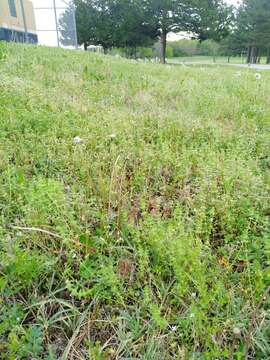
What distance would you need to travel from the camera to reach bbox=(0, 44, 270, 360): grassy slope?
1033 millimetres

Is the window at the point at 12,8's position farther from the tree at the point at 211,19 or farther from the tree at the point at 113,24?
the tree at the point at 211,19

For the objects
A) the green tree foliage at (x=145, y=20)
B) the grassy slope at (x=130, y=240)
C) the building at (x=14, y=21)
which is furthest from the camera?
the green tree foliage at (x=145, y=20)

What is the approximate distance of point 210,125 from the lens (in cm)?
265

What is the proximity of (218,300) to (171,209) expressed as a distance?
2.03ft

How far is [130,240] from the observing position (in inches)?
56.1

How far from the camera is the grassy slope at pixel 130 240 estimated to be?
103 centimetres

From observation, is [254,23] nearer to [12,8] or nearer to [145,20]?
[145,20]

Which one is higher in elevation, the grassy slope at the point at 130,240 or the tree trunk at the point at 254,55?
the tree trunk at the point at 254,55

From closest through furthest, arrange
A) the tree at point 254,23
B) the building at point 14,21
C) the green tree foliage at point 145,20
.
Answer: the building at point 14,21 → the green tree foliage at point 145,20 → the tree at point 254,23

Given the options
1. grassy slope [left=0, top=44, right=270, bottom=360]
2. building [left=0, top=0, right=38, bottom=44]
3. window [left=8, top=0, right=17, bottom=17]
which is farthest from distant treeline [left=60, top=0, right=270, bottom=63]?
grassy slope [left=0, top=44, right=270, bottom=360]

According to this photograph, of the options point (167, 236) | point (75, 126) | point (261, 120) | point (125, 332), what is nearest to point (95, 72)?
point (75, 126)

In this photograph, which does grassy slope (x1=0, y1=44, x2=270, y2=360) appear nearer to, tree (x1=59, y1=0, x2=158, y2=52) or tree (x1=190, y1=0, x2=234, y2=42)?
tree (x1=190, y1=0, x2=234, y2=42)

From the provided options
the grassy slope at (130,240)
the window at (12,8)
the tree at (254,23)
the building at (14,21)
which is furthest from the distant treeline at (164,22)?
the grassy slope at (130,240)

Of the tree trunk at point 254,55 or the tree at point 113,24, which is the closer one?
the tree at point 113,24
